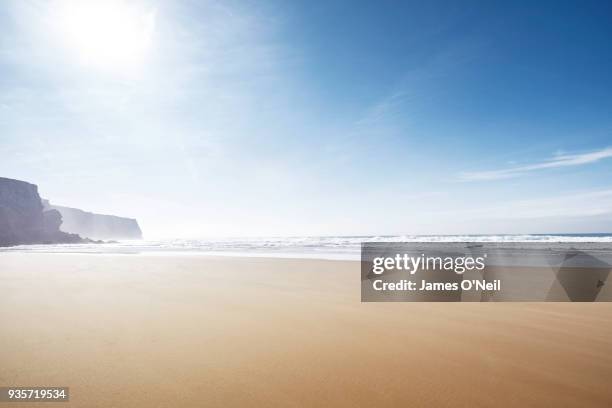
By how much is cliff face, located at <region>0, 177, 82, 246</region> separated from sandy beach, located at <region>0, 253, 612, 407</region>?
266 feet

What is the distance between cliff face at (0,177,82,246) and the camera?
65750 mm

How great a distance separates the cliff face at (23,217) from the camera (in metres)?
65.8

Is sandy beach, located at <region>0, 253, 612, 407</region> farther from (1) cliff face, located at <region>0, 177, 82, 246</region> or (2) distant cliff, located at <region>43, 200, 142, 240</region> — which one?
(2) distant cliff, located at <region>43, 200, 142, 240</region>

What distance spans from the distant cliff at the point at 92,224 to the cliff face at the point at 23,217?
97.1 meters

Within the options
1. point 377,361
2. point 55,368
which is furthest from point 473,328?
point 55,368

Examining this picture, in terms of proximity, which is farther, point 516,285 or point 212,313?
point 516,285

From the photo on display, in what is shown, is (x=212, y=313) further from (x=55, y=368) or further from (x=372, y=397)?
(x=372, y=397)

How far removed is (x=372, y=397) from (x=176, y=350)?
2.21 m

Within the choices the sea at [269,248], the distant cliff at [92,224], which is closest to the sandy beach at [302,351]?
the sea at [269,248]

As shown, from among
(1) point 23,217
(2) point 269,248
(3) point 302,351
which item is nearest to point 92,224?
(1) point 23,217

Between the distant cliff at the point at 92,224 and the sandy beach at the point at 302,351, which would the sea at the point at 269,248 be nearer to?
the sandy beach at the point at 302,351

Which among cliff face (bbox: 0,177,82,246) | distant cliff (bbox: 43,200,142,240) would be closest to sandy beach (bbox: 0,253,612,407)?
cliff face (bbox: 0,177,82,246)

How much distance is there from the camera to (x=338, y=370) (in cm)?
301

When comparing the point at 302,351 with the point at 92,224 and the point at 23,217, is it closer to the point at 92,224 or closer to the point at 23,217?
the point at 23,217
